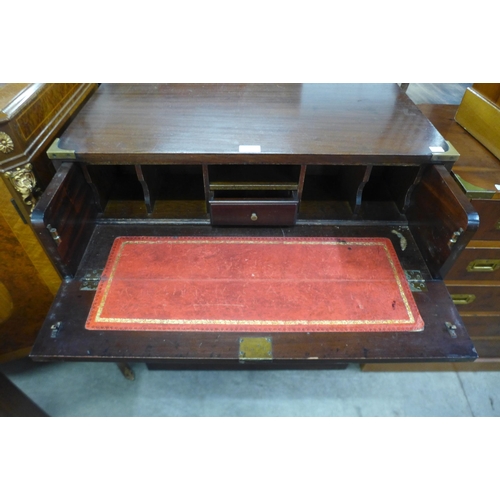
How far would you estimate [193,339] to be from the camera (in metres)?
0.95

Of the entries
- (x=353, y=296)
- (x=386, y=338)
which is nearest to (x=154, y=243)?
(x=353, y=296)

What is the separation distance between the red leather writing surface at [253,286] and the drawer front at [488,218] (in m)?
0.36

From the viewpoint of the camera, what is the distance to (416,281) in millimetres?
Answer: 1099

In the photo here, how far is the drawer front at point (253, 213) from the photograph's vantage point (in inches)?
46.4

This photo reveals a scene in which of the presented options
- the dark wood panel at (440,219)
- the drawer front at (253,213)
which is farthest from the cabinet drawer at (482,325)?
the drawer front at (253,213)

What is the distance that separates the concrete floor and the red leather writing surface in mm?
912

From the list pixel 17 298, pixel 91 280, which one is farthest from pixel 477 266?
pixel 17 298

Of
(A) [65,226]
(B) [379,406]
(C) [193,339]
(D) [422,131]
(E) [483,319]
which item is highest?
(D) [422,131]

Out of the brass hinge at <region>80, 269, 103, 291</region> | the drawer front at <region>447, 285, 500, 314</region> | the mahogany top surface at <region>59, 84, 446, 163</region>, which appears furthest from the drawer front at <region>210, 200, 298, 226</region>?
the drawer front at <region>447, 285, 500, 314</region>

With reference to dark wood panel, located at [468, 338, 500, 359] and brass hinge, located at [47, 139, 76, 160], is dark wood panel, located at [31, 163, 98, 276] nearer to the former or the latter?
brass hinge, located at [47, 139, 76, 160]

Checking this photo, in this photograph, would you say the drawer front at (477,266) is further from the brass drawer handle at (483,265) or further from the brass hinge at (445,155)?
the brass hinge at (445,155)

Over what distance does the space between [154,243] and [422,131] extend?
97cm

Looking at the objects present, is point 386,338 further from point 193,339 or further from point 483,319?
point 483,319

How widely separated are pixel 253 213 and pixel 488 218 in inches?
33.1
